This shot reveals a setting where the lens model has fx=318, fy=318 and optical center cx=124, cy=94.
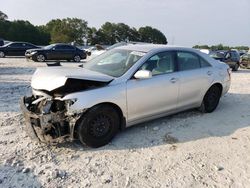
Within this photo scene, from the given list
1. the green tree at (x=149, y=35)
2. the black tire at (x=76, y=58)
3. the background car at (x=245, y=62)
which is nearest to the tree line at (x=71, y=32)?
the green tree at (x=149, y=35)

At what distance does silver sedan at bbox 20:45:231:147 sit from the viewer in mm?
4797

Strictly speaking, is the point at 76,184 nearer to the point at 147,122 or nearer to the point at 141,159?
the point at 141,159

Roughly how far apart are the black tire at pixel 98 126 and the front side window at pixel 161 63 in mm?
1067

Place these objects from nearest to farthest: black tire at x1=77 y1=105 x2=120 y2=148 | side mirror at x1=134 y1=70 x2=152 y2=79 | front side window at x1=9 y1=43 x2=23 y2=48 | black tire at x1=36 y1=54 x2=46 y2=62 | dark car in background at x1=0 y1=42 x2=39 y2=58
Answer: black tire at x1=77 y1=105 x2=120 y2=148, side mirror at x1=134 y1=70 x2=152 y2=79, black tire at x1=36 y1=54 x2=46 y2=62, dark car in background at x1=0 y1=42 x2=39 y2=58, front side window at x1=9 y1=43 x2=23 y2=48

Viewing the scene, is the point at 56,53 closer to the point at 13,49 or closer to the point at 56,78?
the point at 13,49

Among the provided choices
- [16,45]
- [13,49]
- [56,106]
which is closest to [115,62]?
[56,106]

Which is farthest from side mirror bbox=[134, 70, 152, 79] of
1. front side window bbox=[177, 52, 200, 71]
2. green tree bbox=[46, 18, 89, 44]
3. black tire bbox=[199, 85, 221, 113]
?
green tree bbox=[46, 18, 89, 44]

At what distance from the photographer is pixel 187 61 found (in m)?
6.52

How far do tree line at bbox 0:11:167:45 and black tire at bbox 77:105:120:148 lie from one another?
63.7 meters

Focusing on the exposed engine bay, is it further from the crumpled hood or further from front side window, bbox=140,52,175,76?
front side window, bbox=140,52,175,76

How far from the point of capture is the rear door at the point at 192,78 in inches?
247

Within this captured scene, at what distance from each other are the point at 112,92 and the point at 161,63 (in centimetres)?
139

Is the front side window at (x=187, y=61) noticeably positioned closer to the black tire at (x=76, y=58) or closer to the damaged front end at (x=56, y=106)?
the damaged front end at (x=56, y=106)

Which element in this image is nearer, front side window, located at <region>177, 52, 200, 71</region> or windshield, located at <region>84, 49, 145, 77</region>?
windshield, located at <region>84, 49, 145, 77</region>
